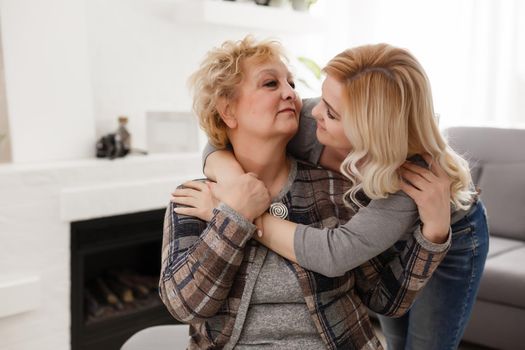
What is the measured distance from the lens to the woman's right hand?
1.25 meters

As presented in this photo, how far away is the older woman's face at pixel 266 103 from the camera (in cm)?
141

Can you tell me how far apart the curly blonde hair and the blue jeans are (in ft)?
2.24

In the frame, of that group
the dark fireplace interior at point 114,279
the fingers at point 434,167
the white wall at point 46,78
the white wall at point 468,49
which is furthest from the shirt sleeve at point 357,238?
the white wall at point 468,49

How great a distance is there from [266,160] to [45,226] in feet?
5.21

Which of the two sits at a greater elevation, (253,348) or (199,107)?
(199,107)

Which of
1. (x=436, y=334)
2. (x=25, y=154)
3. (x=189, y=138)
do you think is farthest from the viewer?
(x=189, y=138)

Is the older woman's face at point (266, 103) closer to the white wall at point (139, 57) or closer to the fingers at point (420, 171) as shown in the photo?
the fingers at point (420, 171)

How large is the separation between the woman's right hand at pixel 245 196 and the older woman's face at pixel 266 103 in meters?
0.15

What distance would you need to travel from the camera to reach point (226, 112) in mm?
1471

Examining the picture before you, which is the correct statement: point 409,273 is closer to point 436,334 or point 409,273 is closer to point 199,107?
point 436,334

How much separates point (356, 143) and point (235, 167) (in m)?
0.35

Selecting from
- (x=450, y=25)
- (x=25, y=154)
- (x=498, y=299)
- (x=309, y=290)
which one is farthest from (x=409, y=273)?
(x=450, y=25)

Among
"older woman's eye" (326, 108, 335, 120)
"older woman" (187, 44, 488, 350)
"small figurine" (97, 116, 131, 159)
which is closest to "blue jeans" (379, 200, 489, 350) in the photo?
"older woman" (187, 44, 488, 350)

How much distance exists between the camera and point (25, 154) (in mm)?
2740
